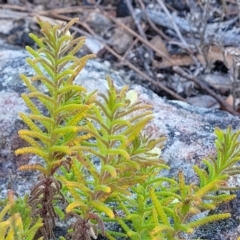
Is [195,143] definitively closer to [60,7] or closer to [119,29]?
[119,29]

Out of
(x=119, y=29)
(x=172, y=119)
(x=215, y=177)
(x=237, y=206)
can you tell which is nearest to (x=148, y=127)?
(x=172, y=119)

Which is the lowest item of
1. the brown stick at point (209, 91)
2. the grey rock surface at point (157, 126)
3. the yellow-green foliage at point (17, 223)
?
the brown stick at point (209, 91)

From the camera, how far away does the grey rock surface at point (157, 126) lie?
1721mm

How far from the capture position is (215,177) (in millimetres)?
1256

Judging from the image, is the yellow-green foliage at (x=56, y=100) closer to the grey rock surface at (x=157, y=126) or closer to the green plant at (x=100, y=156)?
the green plant at (x=100, y=156)

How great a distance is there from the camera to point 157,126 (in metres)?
1.89

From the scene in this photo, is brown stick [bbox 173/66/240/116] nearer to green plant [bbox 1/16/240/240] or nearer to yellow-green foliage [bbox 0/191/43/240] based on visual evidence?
green plant [bbox 1/16/240/240]

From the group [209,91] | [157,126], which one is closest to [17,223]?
[157,126]

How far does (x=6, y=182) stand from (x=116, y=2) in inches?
81.0

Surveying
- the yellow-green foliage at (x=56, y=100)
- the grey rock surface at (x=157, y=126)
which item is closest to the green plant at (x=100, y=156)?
the yellow-green foliage at (x=56, y=100)

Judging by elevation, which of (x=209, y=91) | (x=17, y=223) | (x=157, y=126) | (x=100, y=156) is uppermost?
(x=100, y=156)

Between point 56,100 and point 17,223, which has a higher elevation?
point 56,100

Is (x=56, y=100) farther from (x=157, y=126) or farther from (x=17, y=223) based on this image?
(x=157, y=126)

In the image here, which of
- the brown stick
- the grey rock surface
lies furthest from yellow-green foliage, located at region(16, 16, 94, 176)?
the brown stick
